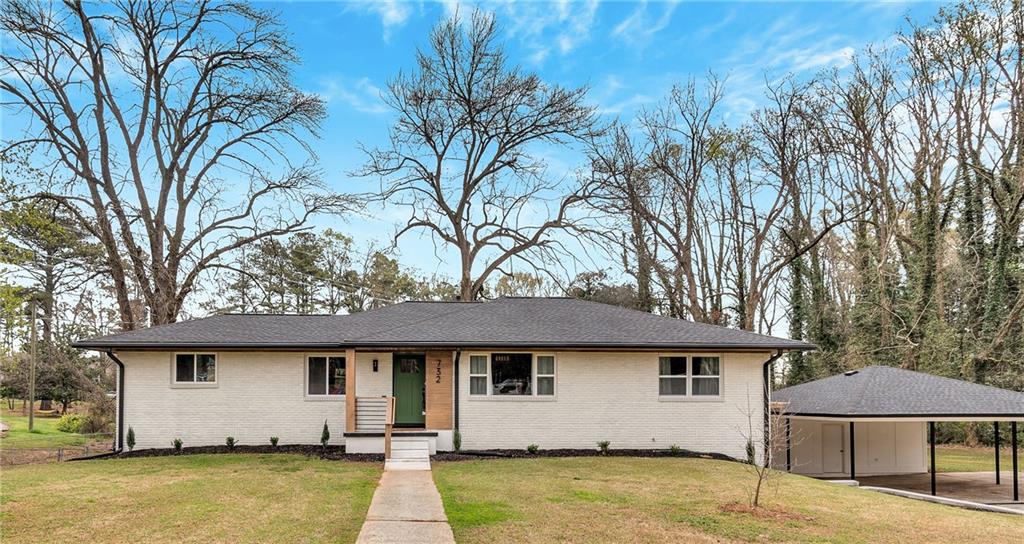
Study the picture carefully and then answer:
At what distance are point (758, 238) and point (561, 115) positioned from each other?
10186mm

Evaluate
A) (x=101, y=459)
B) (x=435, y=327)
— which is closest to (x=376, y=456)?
(x=435, y=327)

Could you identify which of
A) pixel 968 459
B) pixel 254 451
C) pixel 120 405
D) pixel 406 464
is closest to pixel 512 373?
pixel 406 464

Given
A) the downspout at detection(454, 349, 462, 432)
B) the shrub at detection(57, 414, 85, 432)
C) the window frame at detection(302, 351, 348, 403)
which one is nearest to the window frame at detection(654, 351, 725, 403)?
the downspout at detection(454, 349, 462, 432)

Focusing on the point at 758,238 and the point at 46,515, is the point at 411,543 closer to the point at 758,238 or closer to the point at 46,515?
the point at 46,515

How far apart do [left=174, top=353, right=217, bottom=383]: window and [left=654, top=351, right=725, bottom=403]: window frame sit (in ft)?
35.7

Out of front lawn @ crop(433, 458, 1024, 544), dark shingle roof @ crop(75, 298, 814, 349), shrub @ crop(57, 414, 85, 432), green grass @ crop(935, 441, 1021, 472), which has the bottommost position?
green grass @ crop(935, 441, 1021, 472)

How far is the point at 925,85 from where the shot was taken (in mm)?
27203

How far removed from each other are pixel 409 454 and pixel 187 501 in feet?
18.4

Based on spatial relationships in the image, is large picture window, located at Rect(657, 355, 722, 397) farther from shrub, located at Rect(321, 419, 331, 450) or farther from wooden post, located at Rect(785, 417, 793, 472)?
shrub, located at Rect(321, 419, 331, 450)

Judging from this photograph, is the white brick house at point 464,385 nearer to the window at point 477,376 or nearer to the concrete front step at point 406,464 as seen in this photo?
the window at point 477,376

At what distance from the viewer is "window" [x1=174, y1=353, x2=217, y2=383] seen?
1706 cm

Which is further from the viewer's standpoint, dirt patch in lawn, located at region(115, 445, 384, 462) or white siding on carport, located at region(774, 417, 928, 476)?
white siding on carport, located at region(774, 417, 928, 476)

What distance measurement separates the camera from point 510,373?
655 inches

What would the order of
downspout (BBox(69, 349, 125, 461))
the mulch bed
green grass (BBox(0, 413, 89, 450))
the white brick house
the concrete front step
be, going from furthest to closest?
green grass (BBox(0, 413, 89, 450)) < downspout (BBox(69, 349, 125, 461)) < the white brick house < the mulch bed < the concrete front step
